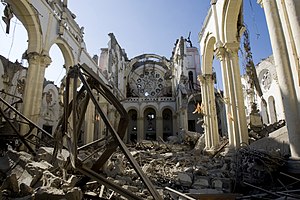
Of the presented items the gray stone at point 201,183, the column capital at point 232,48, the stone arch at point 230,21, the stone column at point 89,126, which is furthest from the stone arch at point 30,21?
the gray stone at point 201,183

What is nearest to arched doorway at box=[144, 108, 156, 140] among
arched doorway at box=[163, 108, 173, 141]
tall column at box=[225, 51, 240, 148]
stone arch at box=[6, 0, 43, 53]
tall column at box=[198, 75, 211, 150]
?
arched doorway at box=[163, 108, 173, 141]

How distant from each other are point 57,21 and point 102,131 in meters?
11.2

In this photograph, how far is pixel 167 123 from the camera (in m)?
31.0

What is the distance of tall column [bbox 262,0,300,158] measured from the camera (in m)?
4.40

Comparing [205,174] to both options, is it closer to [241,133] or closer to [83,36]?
[241,133]

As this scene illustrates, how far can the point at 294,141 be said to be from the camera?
439 centimetres

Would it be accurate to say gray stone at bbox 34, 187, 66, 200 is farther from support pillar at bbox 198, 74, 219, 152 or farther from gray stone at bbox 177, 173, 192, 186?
support pillar at bbox 198, 74, 219, 152

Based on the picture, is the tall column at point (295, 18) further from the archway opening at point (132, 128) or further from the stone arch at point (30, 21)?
the archway opening at point (132, 128)

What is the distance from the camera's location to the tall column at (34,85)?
9979 mm

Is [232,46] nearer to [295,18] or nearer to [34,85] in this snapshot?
[295,18]

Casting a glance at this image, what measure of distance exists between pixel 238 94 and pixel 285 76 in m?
3.66

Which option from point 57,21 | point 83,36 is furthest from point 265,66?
point 57,21

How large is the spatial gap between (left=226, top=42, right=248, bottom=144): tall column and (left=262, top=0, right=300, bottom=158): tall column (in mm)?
3460

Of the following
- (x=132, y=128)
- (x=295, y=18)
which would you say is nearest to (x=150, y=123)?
(x=132, y=128)
